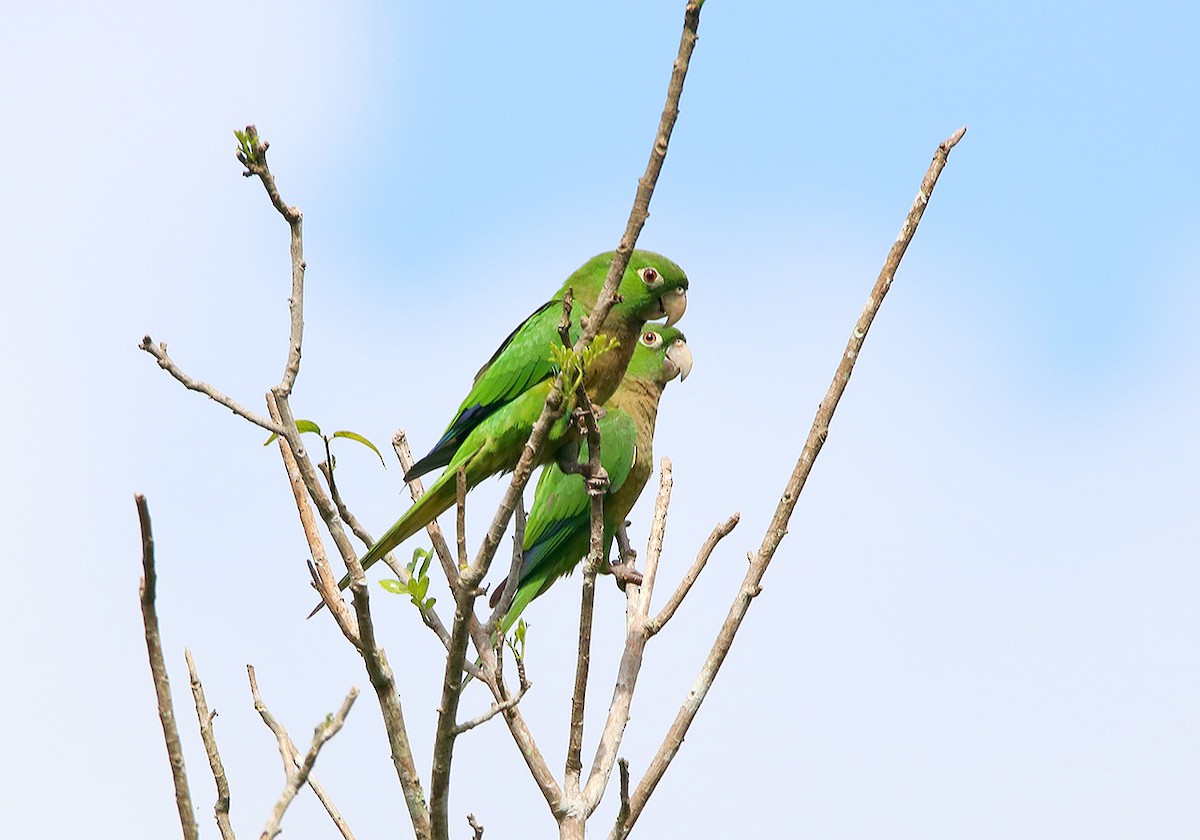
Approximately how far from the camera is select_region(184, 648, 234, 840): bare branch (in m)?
2.73

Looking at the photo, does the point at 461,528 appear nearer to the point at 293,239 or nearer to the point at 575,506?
the point at 293,239

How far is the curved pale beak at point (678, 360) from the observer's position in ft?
24.4

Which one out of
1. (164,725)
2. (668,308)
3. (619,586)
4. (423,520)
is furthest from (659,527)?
(164,725)

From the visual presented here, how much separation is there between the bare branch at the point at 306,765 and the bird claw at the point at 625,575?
2.51 meters

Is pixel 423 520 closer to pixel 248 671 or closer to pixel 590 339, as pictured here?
pixel 248 671

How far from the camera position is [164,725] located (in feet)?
6.47

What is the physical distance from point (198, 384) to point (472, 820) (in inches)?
52.9

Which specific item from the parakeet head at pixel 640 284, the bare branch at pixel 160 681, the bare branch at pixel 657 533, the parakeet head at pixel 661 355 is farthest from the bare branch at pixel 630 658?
the parakeet head at pixel 661 355

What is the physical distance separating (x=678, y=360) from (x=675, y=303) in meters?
1.82

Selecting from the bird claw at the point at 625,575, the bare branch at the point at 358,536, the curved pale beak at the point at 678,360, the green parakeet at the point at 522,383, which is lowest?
the bare branch at the point at 358,536

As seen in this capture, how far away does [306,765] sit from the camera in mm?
2127

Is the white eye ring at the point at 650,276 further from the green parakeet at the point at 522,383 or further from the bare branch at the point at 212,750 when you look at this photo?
the bare branch at the point at 212,750

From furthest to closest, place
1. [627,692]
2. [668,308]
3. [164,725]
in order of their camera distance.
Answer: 1. [668,308]
2. [627,692]
3. [164,725]

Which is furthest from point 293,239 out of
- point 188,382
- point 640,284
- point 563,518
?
point 563,518
